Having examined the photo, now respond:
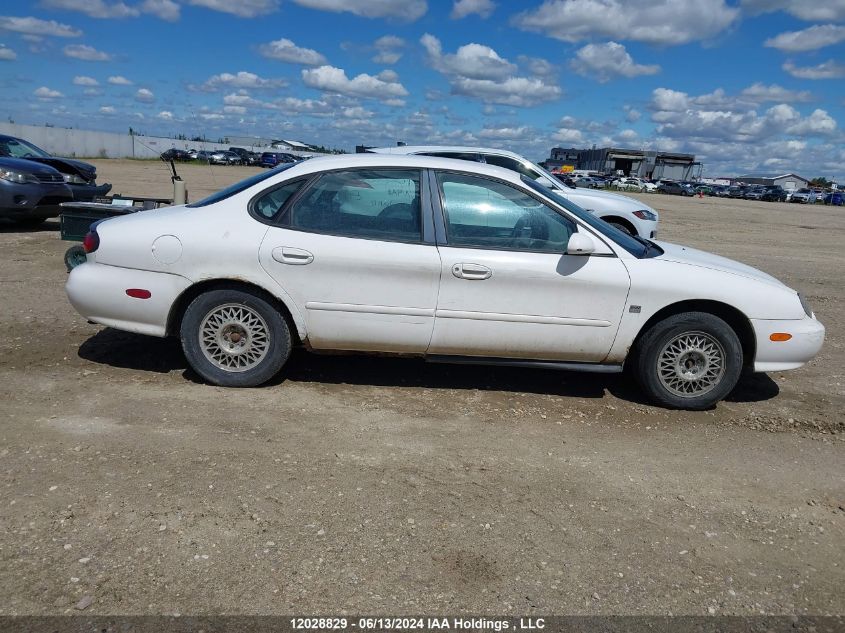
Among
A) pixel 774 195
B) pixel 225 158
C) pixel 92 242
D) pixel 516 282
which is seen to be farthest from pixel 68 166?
pixel 774 195

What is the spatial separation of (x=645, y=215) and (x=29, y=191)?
9683mm

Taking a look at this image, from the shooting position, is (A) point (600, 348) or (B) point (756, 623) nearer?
(B) point (756, 623)

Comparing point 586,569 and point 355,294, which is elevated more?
point 355,294

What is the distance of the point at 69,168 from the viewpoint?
1272cm

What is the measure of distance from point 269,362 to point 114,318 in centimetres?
116

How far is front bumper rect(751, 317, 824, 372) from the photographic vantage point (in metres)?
4.72

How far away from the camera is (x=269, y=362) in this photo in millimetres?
4707

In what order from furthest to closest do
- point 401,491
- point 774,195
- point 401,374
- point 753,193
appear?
point 753,193, point 774,195, point 401,374, point 401,491

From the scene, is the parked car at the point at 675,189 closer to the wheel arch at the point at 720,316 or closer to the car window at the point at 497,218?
the wheel arch at the point at 720,316

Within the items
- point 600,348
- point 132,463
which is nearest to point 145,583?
point 132,463

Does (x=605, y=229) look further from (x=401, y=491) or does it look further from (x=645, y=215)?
(x=645, y=215)

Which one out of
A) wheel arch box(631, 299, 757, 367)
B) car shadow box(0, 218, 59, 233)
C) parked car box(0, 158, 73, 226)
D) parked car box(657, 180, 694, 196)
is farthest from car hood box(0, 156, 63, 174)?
parked car box(657, 180, 694, 196)

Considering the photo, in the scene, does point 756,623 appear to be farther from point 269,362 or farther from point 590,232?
point 269,362

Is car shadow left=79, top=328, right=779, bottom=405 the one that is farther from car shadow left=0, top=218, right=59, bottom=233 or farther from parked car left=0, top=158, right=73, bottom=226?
car shadow left=0, top=218, right=59, bottom=233
